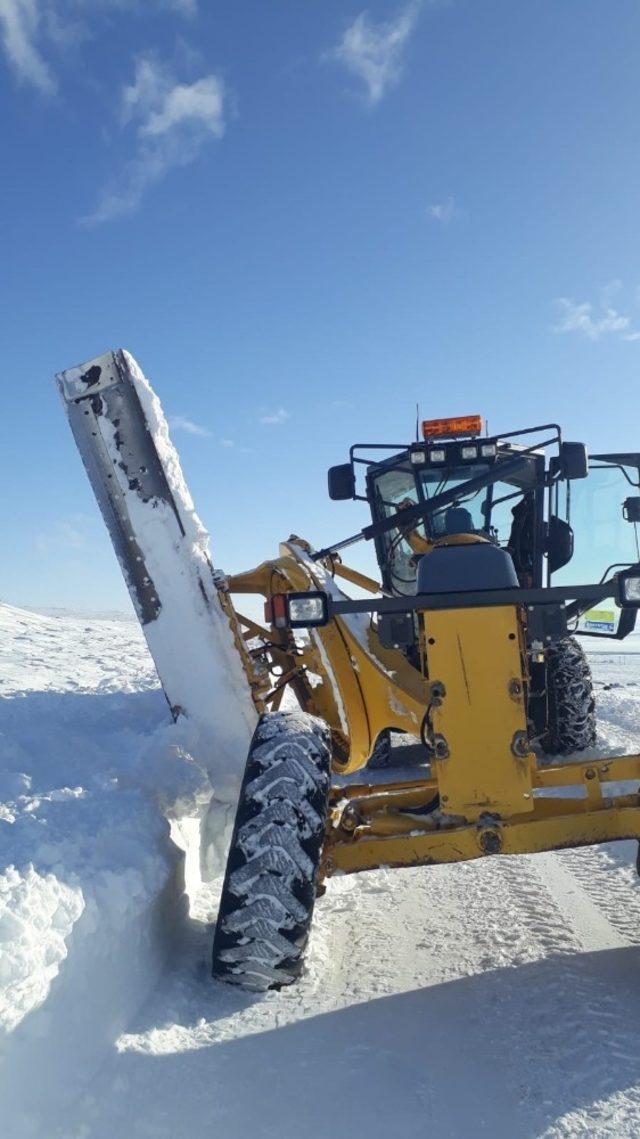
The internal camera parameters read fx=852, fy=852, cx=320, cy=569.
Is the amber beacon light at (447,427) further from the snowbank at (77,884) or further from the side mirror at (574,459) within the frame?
the snowbank at (77,884)

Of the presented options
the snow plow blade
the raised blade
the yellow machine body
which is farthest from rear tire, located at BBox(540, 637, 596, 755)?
the raised blade

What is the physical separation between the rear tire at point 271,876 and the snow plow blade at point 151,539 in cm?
156

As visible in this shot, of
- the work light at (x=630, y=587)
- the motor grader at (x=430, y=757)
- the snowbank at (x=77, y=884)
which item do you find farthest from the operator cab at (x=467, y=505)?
the work light at (x=630, y=587)

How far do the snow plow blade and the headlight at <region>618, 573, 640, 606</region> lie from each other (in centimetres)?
234

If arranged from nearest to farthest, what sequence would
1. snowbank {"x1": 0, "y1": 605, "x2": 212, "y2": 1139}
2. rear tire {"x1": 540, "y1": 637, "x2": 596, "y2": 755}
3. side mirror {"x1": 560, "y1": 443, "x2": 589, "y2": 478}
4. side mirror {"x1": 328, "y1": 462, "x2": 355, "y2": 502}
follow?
1. snowbank {"x1": 0, "y1": 605, "x2": 212, "y2": 1139}
2. side mirror {"x1": 560, "y1": 443, "x2": 589, "y2": 478}
3. side mirror {"x1": 328, "y1": 462, "x2": 355, "y2": 502}
4. rear tire {"x1": 540, "y1": 637, "x2": 596, "y2": 755}

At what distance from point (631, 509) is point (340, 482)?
6.30ft

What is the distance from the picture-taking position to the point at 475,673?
3424mm

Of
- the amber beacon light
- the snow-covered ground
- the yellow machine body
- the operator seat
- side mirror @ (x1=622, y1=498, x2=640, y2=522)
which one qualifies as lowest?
the snow-covered ground

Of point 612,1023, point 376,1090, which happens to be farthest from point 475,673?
point 376,1090

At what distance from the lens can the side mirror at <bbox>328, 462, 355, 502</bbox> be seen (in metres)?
5.91

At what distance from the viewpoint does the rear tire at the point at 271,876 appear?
312cm

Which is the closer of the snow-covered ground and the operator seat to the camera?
the snow-covered ground

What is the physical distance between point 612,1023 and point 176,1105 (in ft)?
4.86

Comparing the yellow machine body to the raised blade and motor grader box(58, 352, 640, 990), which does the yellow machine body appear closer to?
motor grader box(58, 352, 640, 990)
